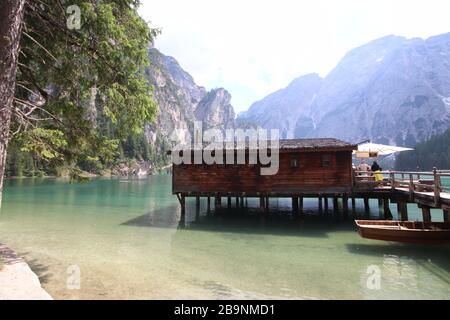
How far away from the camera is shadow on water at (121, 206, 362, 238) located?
2139 cm

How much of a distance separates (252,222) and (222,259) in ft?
33.7

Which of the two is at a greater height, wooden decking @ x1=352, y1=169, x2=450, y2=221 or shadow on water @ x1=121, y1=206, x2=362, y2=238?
wooden decking @ x1=352, y1=169, x2=450, y2=221

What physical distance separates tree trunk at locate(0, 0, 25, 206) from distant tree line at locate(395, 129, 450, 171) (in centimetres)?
14127

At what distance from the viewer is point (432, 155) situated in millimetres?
133250

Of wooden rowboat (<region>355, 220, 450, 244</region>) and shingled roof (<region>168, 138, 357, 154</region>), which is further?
shingled roof (<region>168, 138, 357, 154</region>)

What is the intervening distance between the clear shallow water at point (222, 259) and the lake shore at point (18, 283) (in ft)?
3.44

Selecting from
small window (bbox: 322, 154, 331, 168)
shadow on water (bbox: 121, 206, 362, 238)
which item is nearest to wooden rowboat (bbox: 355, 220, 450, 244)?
shadow on water (bbox: 121, 206, 362, 238)

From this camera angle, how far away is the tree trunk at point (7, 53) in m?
7.98

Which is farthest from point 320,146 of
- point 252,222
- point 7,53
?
point 7,53

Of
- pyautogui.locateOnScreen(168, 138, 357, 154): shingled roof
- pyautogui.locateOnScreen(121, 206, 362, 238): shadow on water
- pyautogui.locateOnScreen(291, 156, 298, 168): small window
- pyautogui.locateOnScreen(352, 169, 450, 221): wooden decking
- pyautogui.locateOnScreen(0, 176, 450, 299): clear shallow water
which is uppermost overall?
pyautogui.locateOnScreen(168, 138, 357, 154): shingled roof

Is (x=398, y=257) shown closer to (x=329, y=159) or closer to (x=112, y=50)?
(x=329, y=159)

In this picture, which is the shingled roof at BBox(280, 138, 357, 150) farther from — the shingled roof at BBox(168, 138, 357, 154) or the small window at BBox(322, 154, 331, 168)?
the small window at BBox(322, 154, 331, 168)
